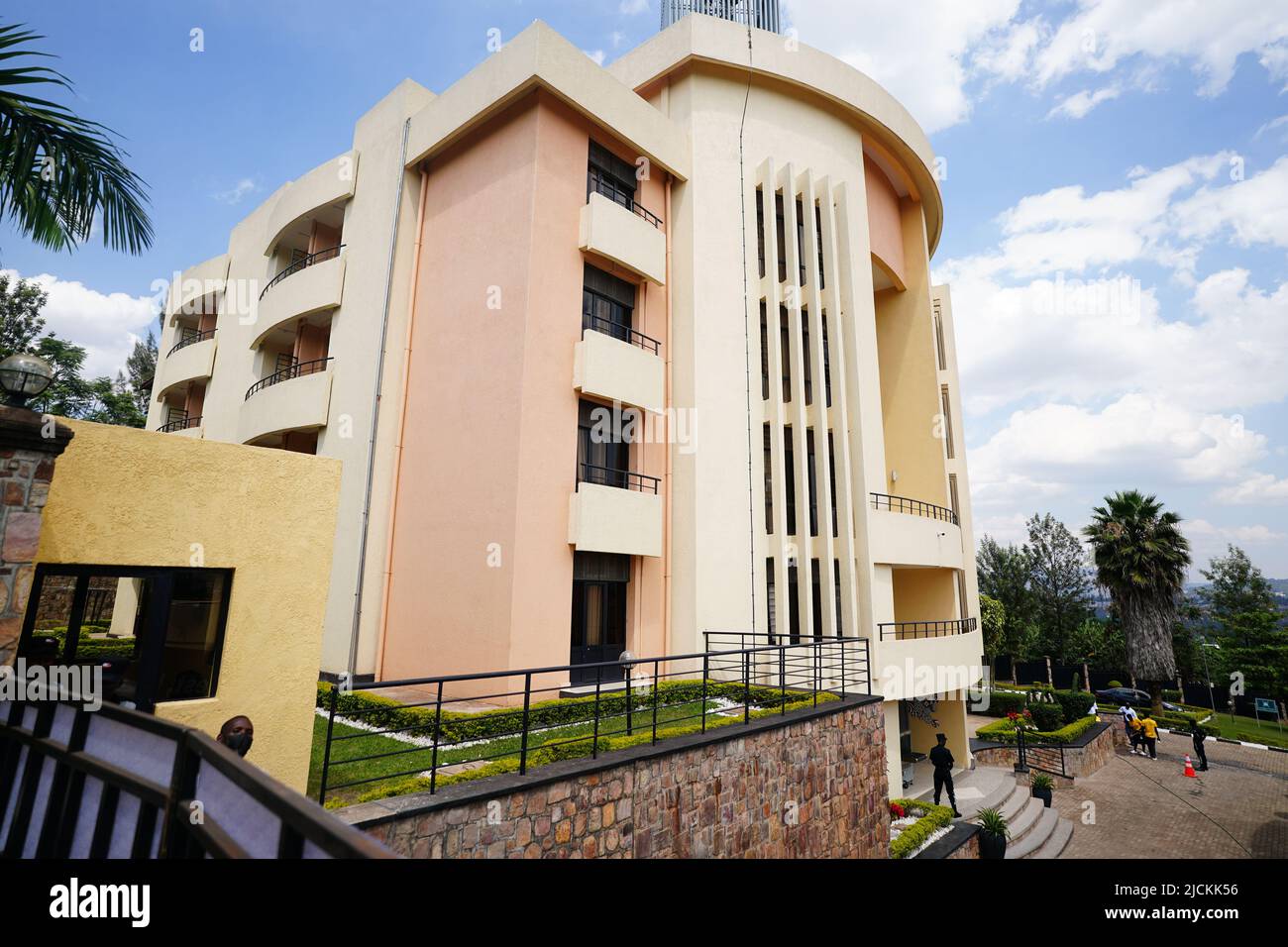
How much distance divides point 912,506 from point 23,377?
811 inches

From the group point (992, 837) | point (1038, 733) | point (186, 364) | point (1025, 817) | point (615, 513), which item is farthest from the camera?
point (186, 364)

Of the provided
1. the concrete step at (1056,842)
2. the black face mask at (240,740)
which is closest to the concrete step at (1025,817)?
the concrete step at (1056,842)

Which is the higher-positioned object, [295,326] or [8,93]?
[295,326]

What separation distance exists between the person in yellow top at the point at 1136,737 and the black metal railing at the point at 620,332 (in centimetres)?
2247

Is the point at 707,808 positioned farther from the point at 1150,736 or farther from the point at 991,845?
the point at 1150,736

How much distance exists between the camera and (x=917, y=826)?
41.1 feet

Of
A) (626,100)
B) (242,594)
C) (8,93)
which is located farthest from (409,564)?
(626,100)

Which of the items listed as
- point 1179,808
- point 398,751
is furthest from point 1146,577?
point 398,751

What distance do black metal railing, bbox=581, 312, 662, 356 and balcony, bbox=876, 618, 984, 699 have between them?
8.87m

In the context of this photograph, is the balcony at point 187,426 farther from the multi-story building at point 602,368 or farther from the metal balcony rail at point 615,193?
the metal balcony rail at point 615,193
